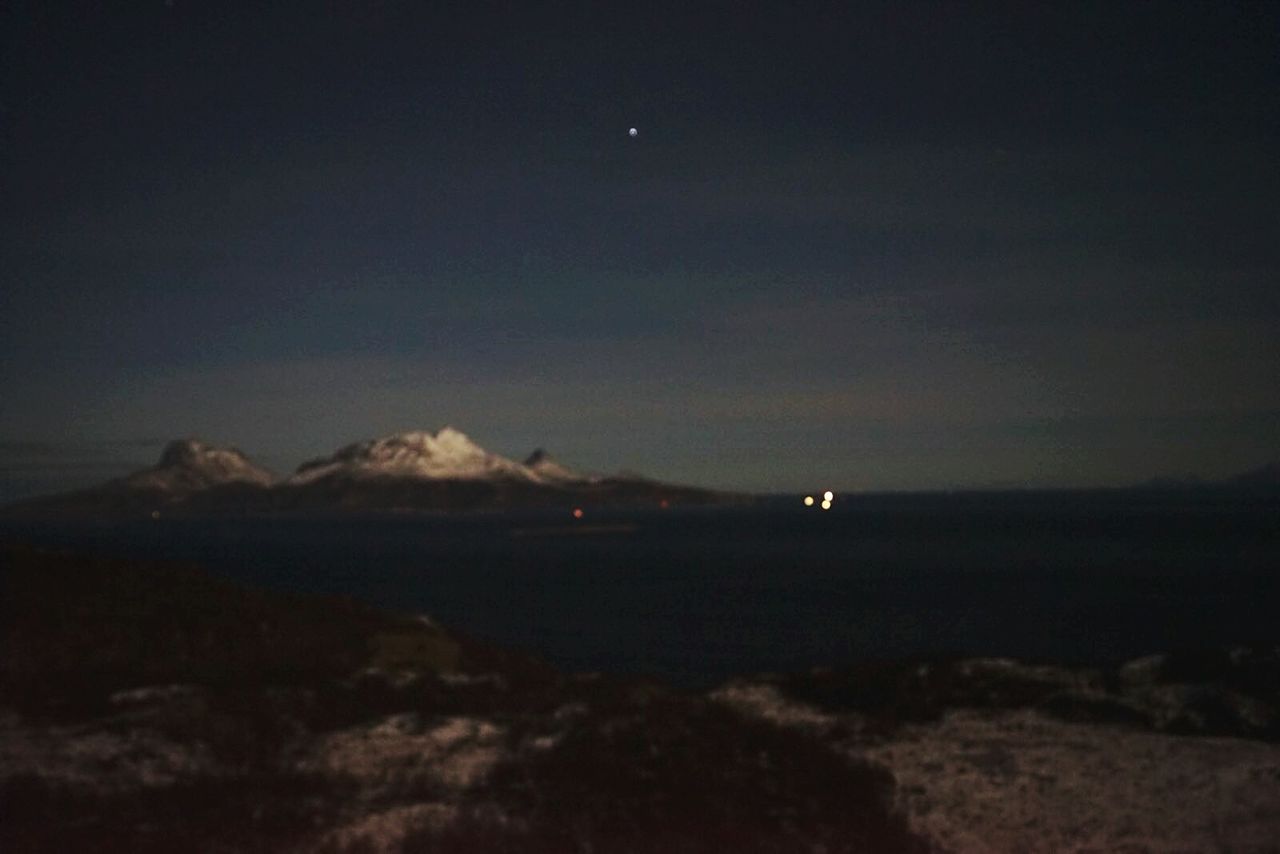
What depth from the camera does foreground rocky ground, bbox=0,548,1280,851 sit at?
27.5 meters

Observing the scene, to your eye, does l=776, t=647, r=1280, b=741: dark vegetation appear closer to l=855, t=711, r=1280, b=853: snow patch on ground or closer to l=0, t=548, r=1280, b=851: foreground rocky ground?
l=0, t=548, r=1280, b=851: foreground rocky ground

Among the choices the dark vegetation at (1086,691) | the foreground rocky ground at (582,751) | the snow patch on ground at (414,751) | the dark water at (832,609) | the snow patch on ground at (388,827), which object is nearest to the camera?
the snow patch on ground at (388,827)

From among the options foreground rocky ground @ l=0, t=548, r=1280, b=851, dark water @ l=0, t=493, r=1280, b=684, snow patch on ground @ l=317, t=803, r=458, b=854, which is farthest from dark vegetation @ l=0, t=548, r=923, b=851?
dark water @ l=0, t=493, r=1280, b=684

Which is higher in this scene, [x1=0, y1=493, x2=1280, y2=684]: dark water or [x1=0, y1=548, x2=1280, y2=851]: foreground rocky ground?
[x1=0, y1=548, x2=1280, y2=851]: foreground rocky ground

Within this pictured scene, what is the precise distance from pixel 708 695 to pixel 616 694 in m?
7.82

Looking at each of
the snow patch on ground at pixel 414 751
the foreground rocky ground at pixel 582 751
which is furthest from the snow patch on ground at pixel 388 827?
the snow patch on ground at pixel 414 751

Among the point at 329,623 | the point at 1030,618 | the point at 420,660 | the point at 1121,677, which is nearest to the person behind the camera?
the point at 1121,677

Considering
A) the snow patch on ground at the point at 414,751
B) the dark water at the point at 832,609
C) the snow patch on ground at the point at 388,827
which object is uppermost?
the snow patch on ground at the point at 388,827

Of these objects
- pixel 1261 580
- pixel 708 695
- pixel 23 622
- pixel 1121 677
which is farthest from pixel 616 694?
pixel 1261 580

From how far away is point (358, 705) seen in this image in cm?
4181

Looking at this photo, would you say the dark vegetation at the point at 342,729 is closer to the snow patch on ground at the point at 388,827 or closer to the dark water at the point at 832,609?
the snow patch on ground at the point at 388,827

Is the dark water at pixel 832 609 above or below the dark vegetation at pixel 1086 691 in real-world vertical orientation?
below

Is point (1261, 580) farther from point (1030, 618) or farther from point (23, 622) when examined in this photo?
point (23, 622)

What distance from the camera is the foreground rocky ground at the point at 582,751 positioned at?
2747 cm
